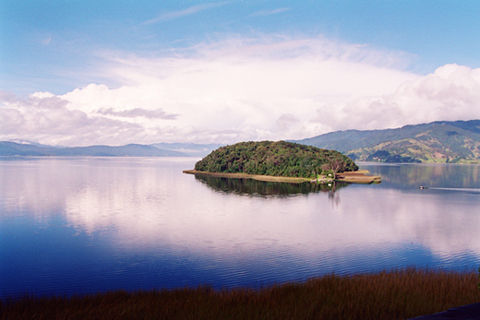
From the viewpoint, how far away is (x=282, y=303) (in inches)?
688

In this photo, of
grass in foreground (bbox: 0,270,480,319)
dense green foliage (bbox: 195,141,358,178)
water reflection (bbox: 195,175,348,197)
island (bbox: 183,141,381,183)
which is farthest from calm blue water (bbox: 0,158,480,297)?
dense green foliage (bbox: 195,141,358,178)

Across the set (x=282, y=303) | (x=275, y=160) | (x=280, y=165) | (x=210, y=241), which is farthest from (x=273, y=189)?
(x=282, y=303)

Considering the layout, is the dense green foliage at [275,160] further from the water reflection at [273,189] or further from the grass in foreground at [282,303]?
the grass in foreground at [282,303]

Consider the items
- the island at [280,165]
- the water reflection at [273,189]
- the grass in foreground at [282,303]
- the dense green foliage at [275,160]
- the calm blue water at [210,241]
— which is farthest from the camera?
the dense green foliage at [275,160]

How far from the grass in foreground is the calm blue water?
4841 millimetres

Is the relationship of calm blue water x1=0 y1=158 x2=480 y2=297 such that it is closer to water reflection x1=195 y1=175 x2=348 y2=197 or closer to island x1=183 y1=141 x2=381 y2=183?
water reflection x1=195 y1=175 x2=348 y2=197

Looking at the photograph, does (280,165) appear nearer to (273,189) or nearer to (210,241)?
(273,189)

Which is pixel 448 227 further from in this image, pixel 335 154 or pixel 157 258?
pixel 335 154

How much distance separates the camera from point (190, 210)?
58.8 metres

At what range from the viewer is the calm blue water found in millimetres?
26391

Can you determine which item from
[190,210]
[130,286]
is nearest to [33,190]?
[190,210]

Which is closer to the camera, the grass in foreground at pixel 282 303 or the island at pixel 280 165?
the grass in foreground at pixel 282 303

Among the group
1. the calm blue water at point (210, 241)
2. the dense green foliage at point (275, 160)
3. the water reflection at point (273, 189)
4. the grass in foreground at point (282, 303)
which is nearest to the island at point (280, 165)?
the dense green foliage at point (275, 160)

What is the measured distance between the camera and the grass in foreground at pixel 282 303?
1599cm
